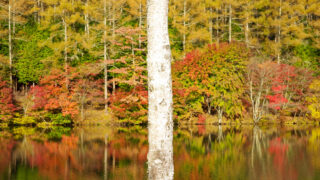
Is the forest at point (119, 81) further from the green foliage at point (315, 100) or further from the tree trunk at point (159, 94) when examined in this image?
the tree trunk at point (159, 94)

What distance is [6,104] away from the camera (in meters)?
19.7

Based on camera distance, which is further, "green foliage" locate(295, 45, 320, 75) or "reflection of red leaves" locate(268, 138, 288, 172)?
"green foliage" locate(295, 45, 320, 75)

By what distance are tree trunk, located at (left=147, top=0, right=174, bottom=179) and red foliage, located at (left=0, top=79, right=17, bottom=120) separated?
19.7 m

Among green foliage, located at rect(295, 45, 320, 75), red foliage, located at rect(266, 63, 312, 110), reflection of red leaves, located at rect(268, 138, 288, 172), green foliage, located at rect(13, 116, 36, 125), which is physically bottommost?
reflection of red leaves, located at rect(268, 138, 288, 172)

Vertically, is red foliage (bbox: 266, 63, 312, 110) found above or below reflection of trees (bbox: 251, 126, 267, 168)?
above

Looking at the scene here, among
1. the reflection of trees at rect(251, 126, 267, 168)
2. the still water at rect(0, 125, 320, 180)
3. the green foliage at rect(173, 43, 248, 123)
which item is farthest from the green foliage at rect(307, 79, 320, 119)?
the reflection of trees at rect(251, 126, 267, 168)

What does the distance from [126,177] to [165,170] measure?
6.70m

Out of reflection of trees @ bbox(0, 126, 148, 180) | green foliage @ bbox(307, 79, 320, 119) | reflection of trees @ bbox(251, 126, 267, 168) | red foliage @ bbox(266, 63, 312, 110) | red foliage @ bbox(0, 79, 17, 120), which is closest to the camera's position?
reflection of trees @ bbox(0, 126, 148, 180)

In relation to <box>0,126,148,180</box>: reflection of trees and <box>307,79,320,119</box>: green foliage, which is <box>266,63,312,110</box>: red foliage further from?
<box>0,126,148,180</box>: reflection of trees

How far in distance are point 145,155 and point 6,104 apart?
40.1 ft

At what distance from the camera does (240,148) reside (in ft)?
44.3

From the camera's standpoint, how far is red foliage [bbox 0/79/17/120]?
19641 millimetres

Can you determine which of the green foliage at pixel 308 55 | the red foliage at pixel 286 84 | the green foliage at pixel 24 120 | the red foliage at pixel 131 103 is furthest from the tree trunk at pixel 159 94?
the green foliage at pixel 308 55

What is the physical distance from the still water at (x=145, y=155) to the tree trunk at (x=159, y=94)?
6589mm
